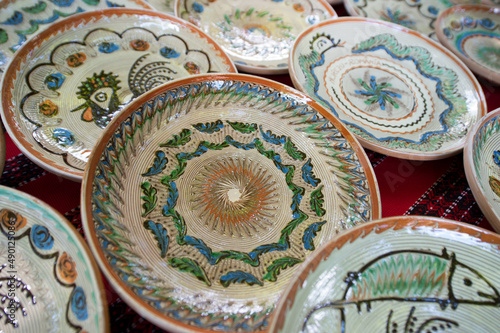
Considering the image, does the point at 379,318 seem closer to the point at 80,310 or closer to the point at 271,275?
the point at 271,275

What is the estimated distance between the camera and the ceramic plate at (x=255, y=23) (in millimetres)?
934

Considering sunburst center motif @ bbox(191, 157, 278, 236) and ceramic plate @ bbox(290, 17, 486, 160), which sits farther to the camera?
ceramic plate @ bbox(290, 17, 486, 160)

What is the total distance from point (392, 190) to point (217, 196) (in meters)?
0.41

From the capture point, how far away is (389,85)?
91cm

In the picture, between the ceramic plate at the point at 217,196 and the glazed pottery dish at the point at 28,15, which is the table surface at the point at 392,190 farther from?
the glazed pottery dish at the point at 28,15

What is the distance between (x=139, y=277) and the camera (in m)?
0.46

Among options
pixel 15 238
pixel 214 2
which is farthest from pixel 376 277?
pixel 214 2

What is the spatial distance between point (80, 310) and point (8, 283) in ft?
0.50

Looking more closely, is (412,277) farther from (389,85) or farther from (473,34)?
(473,34)

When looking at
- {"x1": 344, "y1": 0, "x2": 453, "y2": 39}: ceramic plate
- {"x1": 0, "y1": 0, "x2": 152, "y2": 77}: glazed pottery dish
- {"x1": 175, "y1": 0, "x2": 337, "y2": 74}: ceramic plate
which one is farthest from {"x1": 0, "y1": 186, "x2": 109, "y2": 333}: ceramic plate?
{"x1": 344, "y1": 0, "x2": 453, "y2": 39}: ceramic plate

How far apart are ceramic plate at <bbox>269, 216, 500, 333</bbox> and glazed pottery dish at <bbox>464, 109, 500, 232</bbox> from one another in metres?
0.13

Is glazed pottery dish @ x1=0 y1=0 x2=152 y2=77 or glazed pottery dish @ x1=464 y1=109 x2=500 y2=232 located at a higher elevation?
glazed pottery dish @ x1=0 y1=0 x2=152 y2=77

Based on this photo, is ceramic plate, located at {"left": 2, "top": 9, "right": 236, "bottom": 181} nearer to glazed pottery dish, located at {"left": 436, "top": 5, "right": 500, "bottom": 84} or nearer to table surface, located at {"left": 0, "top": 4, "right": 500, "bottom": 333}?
table surface, located at {"left": 0, "top": 4, "right": 500, "bottom": 333}

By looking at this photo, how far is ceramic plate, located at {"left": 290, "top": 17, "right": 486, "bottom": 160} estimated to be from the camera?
30.4 inches
